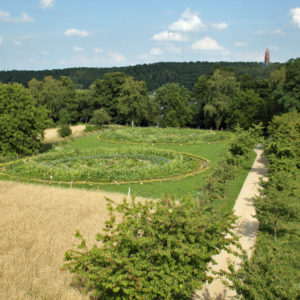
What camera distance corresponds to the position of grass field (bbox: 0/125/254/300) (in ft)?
29.3

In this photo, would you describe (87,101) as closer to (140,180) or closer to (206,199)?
(140,180)

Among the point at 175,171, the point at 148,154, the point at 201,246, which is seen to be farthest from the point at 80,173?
the point at 201,246

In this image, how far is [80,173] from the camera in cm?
2192

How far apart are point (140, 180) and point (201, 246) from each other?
14.5 meters

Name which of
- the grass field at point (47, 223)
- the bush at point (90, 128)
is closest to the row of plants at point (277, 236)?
the grass field at point (47, 223)

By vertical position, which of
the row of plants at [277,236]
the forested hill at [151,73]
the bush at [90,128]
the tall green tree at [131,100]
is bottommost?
the bush at [90,128]

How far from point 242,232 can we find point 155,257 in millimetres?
7393

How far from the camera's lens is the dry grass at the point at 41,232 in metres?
8.81

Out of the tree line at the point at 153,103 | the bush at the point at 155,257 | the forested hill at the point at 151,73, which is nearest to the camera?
the bush at the point at 155,257

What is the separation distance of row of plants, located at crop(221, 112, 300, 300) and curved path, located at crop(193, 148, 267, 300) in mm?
398

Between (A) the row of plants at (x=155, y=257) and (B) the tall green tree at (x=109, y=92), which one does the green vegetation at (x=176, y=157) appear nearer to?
(A) the row of plants at (x=155, y=257)

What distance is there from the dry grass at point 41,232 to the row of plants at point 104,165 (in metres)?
3.09

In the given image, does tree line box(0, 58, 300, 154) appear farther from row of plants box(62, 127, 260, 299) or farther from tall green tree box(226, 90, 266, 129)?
row of plants box(62, 127, 260, 299)

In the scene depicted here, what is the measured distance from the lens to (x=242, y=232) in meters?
12.9
